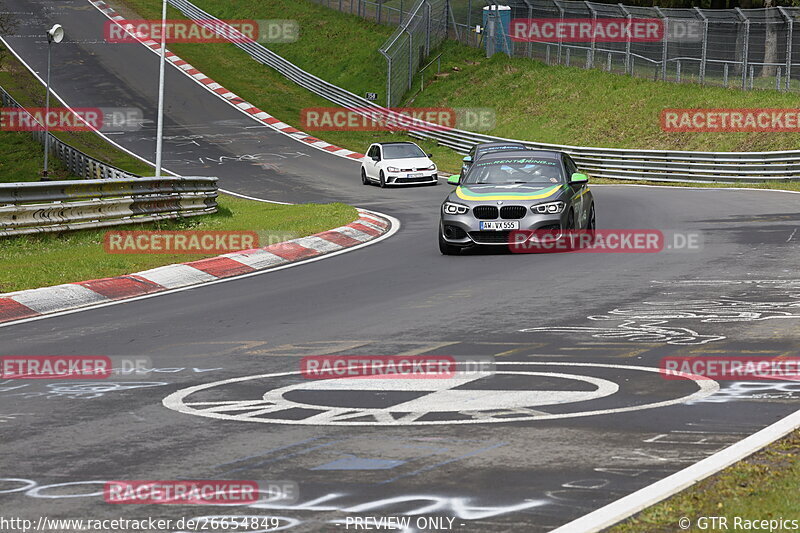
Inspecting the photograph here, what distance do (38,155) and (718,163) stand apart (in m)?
23.7

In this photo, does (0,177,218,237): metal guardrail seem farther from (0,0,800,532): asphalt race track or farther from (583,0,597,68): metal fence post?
(583,0,597,68): metal fence post

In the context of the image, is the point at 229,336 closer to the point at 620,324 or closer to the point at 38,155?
the point at 620,324

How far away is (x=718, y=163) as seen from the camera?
35594mm

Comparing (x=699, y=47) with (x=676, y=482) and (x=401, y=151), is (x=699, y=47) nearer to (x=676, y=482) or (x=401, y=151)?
(x=401, y=151)

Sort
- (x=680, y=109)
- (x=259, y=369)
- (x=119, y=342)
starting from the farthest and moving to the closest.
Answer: (x=680, y=109) < (x=119, y=342) < (x=259, y=369)

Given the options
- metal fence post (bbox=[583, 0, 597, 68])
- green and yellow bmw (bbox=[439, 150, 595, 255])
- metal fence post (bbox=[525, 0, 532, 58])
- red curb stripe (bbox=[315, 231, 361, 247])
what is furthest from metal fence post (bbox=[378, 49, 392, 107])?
green and yellow bmw (bbox=[439, 150, 595, 255])

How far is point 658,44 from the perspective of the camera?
44938 millimetres

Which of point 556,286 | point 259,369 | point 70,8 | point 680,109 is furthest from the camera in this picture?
point 70,8

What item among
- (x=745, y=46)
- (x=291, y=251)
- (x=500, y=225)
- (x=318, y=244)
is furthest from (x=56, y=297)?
(x=745, y=46)

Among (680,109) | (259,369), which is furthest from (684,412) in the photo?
(680,109)

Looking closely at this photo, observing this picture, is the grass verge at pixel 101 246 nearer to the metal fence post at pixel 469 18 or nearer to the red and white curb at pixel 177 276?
the red and white curb at pixel 177 276

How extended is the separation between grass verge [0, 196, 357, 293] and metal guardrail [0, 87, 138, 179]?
6948mm

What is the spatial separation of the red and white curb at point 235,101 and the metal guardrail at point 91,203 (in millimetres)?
21306

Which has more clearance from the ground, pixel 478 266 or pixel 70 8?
pixel 70 8
